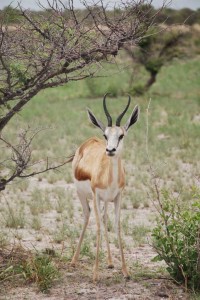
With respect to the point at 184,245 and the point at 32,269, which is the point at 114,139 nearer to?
the point at 184,245

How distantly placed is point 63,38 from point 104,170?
151 cm

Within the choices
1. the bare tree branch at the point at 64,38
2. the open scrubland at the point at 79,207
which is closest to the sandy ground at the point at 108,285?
the open scrubland at the point at 79,207

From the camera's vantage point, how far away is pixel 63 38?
7.31 metres

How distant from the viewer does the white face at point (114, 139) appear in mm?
7406

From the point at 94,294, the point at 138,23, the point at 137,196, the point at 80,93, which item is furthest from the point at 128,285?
the point at 80,93

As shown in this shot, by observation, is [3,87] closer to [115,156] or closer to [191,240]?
[115,156]

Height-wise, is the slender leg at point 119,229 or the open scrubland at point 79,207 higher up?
the slender leg at point 119,229

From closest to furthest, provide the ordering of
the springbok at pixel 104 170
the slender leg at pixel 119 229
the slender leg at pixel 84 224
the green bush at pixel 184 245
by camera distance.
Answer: the green bush at pixel 184 245 → the springbok at pixel 104 170 → the slender leg at pixel 119 229 → the slender leg at pixel 84 224

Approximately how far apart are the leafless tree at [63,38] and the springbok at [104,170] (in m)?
0.60

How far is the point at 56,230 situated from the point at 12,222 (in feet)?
2.34

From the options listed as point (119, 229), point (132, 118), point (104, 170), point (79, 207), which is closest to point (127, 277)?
point (119, 229)

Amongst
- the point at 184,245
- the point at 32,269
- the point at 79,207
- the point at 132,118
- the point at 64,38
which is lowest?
the point at 79,207

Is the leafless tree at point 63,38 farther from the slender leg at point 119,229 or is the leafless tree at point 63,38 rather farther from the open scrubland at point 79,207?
the slender leg at point 119,229

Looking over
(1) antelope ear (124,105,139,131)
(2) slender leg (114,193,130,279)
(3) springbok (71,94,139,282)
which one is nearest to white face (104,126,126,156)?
(3) springbok (71,94,139,282)
